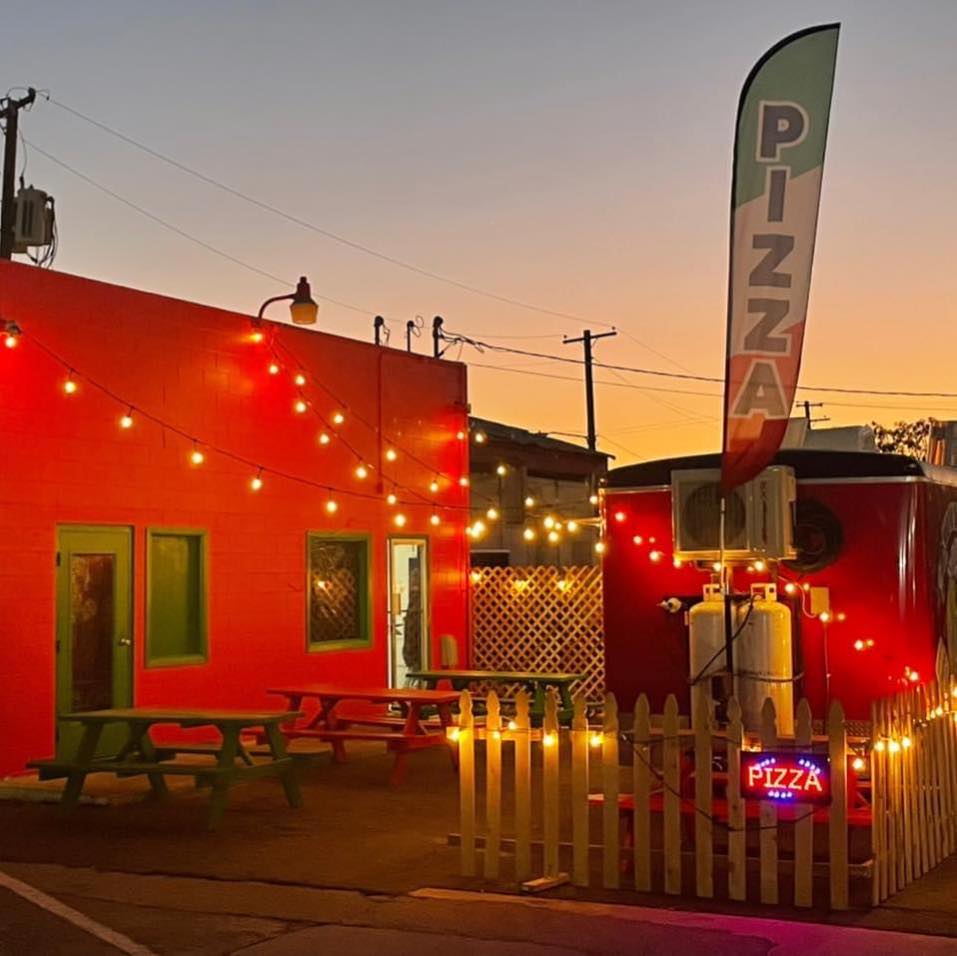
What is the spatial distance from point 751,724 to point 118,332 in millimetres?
6598

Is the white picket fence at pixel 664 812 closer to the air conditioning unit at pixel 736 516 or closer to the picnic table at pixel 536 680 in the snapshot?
the air conditioning unit at pixel 736 516

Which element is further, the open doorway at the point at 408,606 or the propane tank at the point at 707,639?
the open doorway at the point at 408,606

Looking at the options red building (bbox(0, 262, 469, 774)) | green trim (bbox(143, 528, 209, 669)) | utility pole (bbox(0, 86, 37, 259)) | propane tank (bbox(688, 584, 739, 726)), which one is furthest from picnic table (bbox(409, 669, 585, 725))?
utility pole (bbox(0, 86, 37, 259))

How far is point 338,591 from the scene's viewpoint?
1493 cm

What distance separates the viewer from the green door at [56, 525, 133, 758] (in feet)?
38.0

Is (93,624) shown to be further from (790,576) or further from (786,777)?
(786,777)

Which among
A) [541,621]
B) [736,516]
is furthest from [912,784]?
[541,621]

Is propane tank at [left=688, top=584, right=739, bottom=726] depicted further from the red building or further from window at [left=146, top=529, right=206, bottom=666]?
window at [left=146, top=529, right=206, bottom=666]

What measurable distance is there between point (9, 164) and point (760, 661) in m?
19.8

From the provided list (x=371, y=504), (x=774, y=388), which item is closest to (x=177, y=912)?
(x=774, y=388)

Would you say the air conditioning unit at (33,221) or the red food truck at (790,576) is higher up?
the air conditioning unit at (33,221)

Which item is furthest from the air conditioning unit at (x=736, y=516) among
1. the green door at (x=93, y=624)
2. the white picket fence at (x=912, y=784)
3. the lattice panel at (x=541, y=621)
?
the lattice panel at (x=541, y=621)

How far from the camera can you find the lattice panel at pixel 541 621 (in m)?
16.3

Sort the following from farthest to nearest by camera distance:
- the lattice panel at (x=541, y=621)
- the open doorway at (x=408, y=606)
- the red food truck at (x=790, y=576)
Result: the lattice panel at (x=541, y=621) < the open doorway at (x=408, y=606) < the red food truck at (x=790, y=576)
